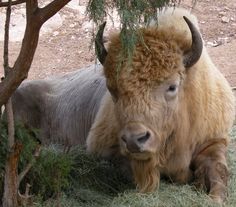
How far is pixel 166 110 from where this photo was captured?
5.16 metres

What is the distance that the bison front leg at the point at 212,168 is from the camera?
5.48m

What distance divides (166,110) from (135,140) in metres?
0.41

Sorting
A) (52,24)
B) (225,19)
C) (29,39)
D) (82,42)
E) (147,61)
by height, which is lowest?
(82,42)

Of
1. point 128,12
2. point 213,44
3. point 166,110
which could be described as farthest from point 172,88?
point 213,44

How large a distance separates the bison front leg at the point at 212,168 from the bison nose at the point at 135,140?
0.80m

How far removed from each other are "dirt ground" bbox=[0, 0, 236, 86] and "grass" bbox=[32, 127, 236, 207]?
4730 millimetres

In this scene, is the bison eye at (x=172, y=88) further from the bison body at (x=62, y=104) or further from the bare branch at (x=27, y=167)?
the bison body at (x=62, y=104)

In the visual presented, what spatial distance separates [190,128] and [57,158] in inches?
43.3

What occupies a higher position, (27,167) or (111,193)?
(27,167)

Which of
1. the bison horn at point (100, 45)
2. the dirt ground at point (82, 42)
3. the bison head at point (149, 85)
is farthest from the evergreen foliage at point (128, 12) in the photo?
the dirt ground at point (82, 42)

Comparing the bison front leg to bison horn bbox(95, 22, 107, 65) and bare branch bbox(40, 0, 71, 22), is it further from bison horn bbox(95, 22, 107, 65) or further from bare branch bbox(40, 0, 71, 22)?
bare branch bbox(40, 0, 71, 22)

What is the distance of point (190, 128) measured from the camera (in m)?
5.56

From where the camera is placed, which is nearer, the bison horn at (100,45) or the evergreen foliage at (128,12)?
the evergreen foliage at (128,12)

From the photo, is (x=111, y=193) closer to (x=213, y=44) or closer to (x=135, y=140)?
(x=135, y=140)
